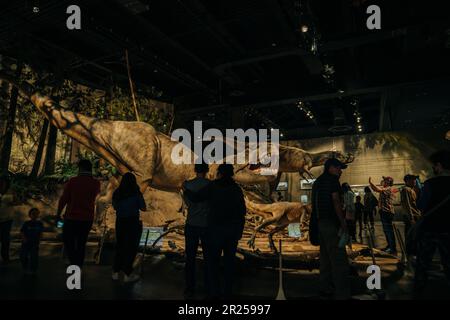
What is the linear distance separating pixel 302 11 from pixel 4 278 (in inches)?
264

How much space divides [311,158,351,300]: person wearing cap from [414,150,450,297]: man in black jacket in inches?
39.8

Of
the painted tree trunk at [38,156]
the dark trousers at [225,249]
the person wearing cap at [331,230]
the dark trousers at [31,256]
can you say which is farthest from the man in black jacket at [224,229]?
the painted tree trunk at [38,156]

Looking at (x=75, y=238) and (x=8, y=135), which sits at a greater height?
(x=8, y=135)

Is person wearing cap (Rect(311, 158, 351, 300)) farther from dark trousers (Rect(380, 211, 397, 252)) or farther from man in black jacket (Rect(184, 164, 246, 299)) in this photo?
dark trousers (Rect(380, 211, 397, 252))

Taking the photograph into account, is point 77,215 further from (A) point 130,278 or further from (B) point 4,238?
(B) point 4,238

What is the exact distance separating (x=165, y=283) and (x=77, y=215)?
130 cm

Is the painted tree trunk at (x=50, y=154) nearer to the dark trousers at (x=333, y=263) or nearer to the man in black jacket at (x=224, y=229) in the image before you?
the man in black jacket at (x=224, y=229)

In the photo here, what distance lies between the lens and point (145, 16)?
7258 millimetres

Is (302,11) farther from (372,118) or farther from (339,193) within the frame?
(372,118)

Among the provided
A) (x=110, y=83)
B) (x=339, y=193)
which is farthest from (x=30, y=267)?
(x=110, y=83)

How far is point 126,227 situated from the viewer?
12.6ft

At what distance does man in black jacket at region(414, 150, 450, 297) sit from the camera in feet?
11.2

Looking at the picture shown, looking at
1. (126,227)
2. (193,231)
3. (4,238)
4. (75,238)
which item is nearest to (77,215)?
(75,238)

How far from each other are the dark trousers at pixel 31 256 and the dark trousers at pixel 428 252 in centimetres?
472
